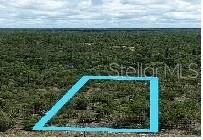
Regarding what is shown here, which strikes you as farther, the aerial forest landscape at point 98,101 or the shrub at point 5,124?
the aerial forest landscape at point 98,101

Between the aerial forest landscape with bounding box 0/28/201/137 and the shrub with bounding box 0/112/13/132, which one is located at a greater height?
the shrub with bounding box 0/112/13/132

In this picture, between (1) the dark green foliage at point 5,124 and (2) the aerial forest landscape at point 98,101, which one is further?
(2) the aerial forest landscape at point 98,101

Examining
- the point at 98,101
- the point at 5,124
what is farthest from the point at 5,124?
the point at 98,101

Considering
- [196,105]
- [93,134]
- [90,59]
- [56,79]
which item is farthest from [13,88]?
[90,59]

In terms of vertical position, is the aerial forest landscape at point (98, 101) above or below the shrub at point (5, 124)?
below

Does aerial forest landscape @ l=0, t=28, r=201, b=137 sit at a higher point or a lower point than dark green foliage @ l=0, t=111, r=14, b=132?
lower

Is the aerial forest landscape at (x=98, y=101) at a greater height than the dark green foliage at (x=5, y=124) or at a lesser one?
lesser

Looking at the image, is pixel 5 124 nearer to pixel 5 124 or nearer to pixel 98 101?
pixel 5 124

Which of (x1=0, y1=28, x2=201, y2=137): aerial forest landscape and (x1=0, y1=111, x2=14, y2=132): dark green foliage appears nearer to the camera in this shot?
(x1=0, y1=111, x2=14, y2=132): dark green foliage

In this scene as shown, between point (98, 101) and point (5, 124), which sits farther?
point (98, 101)

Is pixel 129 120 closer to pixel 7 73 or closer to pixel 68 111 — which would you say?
pixel 68 111

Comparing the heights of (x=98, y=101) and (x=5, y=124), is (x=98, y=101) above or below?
below
